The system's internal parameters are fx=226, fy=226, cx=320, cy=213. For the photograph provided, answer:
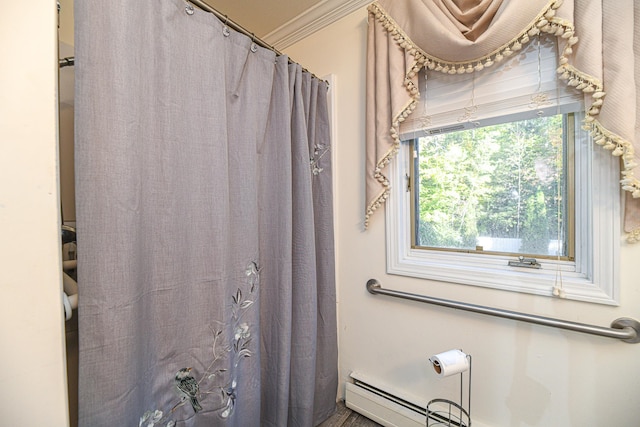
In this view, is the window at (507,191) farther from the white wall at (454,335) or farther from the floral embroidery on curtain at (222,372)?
the floral embroidery on curtain at (222,372)

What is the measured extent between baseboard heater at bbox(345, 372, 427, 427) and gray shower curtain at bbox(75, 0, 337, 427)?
0.58ft

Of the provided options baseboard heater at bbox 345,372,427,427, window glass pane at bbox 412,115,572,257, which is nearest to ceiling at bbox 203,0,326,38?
window glass pane at bbox 412,115,572,257

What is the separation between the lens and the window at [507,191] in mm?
775

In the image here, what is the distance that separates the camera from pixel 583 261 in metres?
0.80

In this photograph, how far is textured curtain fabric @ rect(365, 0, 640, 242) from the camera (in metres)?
0.66

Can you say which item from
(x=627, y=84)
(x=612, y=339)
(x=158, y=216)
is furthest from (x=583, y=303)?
(x=158, y=216)

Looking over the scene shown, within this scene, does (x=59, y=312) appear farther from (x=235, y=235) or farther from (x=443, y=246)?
(x=443, y=246)

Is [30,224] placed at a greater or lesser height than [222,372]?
greater

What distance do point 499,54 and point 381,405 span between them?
5.32ft

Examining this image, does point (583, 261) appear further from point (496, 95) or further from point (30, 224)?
point (30, 224)

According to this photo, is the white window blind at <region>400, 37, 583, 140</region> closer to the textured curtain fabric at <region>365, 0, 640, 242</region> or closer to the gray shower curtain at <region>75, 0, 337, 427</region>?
the textured curtain fabric at <region>365, 0, 640, 242</region>

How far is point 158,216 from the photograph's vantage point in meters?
0.69

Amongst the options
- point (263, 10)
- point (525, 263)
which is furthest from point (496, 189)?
point (263, 10)

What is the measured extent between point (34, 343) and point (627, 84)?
1555 mm
